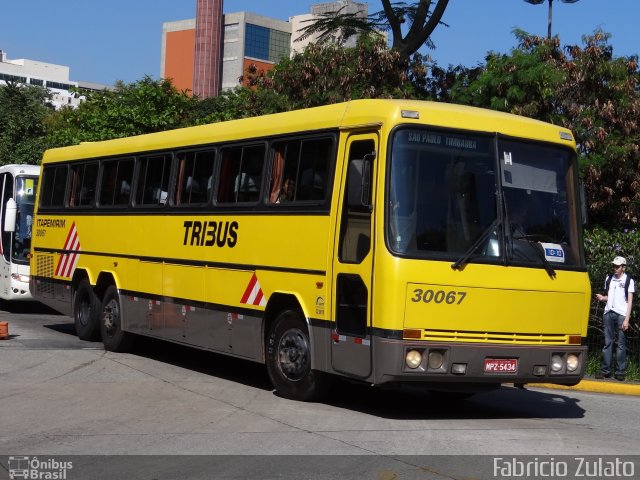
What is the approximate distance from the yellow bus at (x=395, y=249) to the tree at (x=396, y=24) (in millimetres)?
12090

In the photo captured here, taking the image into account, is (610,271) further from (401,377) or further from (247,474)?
(247,474)

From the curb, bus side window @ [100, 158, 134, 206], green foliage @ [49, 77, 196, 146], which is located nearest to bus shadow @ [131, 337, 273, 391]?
bus side window @ [100, 158, 134, 206]

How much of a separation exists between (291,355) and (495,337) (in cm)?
239

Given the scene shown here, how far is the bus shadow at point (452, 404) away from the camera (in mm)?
11273

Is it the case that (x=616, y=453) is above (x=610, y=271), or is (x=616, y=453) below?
below

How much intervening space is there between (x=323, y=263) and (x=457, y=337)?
167cm

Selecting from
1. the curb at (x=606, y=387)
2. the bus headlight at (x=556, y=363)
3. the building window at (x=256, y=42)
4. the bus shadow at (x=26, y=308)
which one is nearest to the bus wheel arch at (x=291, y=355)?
the bus headlight at (x=556, y=363)

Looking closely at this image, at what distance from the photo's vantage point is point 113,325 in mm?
15977

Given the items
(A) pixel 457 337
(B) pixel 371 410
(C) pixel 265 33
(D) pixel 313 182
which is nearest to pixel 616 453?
(A) pixel 457 337

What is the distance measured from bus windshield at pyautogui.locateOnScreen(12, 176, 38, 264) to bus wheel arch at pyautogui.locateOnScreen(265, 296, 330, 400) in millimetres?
12285

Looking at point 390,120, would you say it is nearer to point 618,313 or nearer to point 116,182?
point 618,313

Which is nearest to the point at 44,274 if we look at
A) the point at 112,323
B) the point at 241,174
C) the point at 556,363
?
the point at 112,323

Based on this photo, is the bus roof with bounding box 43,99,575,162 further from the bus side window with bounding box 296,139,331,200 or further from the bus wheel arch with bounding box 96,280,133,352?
the bus wheel arch with bounding box 96,280,133,352

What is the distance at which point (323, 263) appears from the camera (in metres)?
10.9
